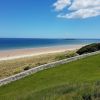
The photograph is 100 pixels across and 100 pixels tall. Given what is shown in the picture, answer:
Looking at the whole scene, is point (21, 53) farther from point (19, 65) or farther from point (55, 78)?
point (55, 78)

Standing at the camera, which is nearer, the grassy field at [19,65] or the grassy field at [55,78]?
the grassy field at [55,78]

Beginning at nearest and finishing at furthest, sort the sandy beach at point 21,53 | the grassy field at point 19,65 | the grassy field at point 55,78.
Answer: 1. the grassy field at point 55,78
2. the grassy field at point 19,65
3. the sandy beach at point 21,53

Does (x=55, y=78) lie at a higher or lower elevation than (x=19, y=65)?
higher

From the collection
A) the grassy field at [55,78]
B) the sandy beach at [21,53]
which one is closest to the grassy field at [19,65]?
the grassy field at [55,78]

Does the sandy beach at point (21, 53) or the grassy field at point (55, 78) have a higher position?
the grassy field at point (55, 78)

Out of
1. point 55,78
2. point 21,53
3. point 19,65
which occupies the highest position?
point 55,78

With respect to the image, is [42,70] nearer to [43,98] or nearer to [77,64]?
[77,64]

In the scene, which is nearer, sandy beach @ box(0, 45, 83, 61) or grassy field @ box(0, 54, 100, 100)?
grassy field @ box(0, 54, 100, 100)

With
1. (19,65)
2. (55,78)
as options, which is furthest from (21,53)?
(55,78)

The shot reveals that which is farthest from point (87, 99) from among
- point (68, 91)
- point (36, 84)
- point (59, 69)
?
point (59, 69)

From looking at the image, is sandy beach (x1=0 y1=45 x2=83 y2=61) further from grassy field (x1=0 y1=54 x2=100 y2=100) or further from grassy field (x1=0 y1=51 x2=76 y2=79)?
grassy field (x1=0 y1=54 x2=100 y2=100)

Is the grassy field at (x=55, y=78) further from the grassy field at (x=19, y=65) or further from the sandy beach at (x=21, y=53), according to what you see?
the sandy beach at (x=21, y=53)

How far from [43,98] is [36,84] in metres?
13.4

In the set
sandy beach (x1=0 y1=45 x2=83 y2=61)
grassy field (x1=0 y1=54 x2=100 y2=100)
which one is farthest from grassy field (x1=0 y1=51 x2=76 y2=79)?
sandy beach (x1=0 y1=45 x2=83 y2=61)
